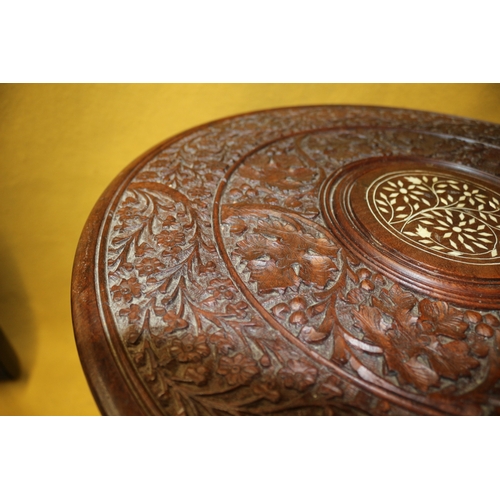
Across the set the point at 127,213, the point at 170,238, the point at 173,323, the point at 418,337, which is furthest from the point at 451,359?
the point at 127,213

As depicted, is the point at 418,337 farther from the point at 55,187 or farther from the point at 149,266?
the point at 55,187

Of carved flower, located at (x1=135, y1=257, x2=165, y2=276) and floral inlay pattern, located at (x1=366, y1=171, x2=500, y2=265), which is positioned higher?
floral inlay pattern, located at (x1=366, y1=171, x2=500, y2=265)

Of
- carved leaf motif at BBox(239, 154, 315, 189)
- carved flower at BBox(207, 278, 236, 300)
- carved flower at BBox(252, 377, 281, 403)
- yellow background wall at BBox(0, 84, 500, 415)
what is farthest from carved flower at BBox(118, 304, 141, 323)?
yellow background wall at BBox(0, 84, 500, 415)

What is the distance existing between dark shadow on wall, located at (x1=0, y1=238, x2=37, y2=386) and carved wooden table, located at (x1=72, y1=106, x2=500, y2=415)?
964 mm

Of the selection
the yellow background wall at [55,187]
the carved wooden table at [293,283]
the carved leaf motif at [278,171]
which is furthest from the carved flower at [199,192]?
the yellow background wall at [55,187]

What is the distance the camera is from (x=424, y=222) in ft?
2.87

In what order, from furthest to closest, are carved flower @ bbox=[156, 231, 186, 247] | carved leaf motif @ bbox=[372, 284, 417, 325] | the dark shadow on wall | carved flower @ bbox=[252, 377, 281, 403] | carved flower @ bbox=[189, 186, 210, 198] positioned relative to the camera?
the dark shadow on wall → carved flower @ bbox=[189, 186, 210, 198] → carved flower @ bbox=[156, 231, 186, 247] → carved leaf motif @ bbox=[372, 284, 417, 325] → carved flower @ bbox=[252, 377, 281, 403]

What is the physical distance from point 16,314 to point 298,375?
4.79 ft

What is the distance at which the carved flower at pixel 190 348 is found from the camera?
0.61m

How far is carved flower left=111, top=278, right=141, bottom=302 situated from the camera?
69 centimetres

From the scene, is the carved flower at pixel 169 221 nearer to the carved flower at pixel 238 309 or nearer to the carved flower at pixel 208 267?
the carved flower at pixel 208 267

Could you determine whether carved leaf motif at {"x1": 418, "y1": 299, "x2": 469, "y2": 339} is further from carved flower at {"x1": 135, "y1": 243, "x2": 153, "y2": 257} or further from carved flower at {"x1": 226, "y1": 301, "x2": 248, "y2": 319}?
carved flower at {"x1": 135, "y1": 243, "x2": 153, "y2": 257}

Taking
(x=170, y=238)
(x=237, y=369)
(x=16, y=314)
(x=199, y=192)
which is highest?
(x=199, y=192)

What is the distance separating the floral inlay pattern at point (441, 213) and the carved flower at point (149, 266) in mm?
485
